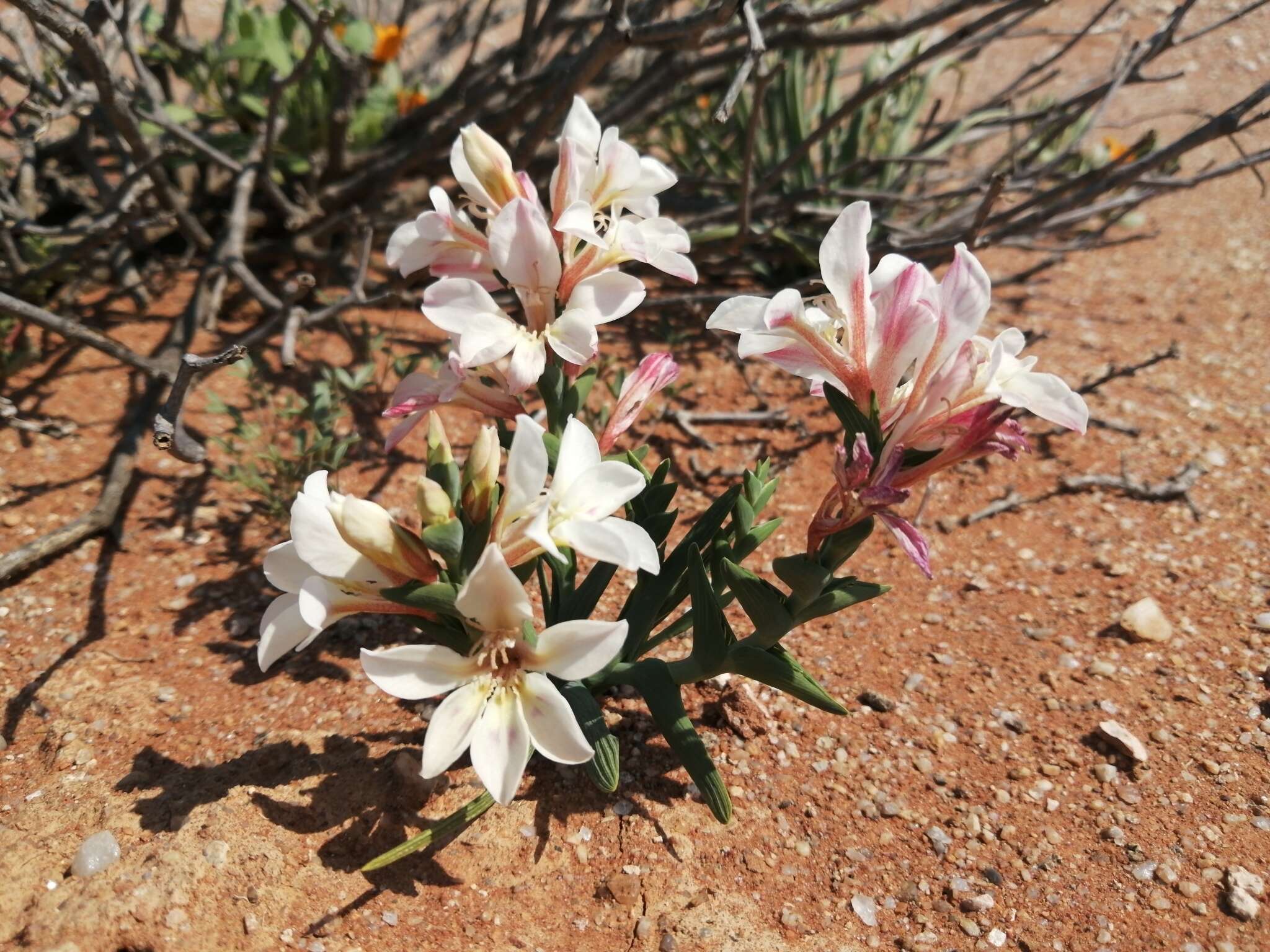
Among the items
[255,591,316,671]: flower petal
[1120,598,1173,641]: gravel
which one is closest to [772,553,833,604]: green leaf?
[255,591,316,671]: flower petal

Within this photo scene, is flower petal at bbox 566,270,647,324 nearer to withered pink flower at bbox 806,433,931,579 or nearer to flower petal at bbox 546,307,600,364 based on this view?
flower petal at bbox 546,307,600,364

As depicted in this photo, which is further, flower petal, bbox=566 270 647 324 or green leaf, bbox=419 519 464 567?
flower petal, bbox=566 270 647 324

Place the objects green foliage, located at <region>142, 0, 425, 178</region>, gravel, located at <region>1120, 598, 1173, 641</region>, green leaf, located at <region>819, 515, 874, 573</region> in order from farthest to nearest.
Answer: green foliage, located at <region>142, 0, 425, 178</region> < gravel, located at <region>1120, 598, 1173, 641</region> < green leaf, located at <region>819, 515, 874, 573</region>

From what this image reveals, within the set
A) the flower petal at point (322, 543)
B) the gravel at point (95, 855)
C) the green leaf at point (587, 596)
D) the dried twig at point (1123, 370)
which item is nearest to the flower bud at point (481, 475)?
the flower petal at point (322, 543)

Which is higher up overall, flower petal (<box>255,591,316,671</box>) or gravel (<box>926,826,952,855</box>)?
flower petal (<box>255,591,316,671</box>)

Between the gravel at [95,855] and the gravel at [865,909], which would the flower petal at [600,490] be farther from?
the gravel at [95,855]

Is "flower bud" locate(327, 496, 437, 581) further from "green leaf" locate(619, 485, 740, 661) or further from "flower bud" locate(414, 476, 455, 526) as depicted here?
"green leaf" locate(619, 485, 740, 661)

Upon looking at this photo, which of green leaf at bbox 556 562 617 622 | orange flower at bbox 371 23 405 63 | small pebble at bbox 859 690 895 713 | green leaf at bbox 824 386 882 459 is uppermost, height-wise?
orange flower at bbox 371 23 405 63

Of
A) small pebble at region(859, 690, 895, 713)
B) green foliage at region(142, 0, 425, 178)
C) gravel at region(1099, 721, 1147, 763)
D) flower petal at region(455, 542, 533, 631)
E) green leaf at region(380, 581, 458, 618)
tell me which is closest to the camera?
flower petal at region(455, 542, 533, 631)
